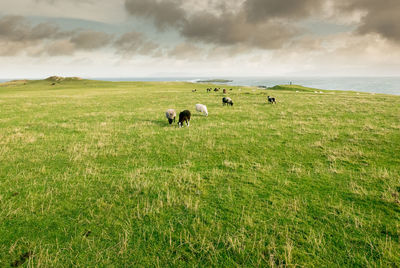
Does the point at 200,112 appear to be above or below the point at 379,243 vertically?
above

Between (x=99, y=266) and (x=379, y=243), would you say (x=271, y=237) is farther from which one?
(x=99, y=266)

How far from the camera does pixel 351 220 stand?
16.3ft

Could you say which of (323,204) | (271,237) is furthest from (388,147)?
(271,237)

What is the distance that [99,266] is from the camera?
379 cm

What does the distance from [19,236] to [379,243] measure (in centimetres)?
846

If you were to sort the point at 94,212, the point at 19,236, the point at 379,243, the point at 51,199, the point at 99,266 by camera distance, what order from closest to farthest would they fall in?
1. the point at 99,266
2. the point at 379,243
3. the point at 19,236
4. the point at 94,212
5. the point at 51,199

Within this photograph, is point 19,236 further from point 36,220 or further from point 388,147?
point 388,147

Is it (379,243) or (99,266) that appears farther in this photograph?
(379,243)

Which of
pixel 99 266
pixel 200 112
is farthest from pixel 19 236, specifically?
pixel 200 112

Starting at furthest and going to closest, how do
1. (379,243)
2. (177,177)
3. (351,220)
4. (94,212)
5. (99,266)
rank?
(177,177) < (94,212) < (351,220) < (379,243) < (99,266)

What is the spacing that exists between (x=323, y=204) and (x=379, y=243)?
4.81 feet

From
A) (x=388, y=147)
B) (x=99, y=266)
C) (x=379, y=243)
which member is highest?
(x=388, y=147)

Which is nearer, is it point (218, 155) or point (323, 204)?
point (323, 204)

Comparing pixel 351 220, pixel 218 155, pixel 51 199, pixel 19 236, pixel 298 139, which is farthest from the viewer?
pixel 298 139
